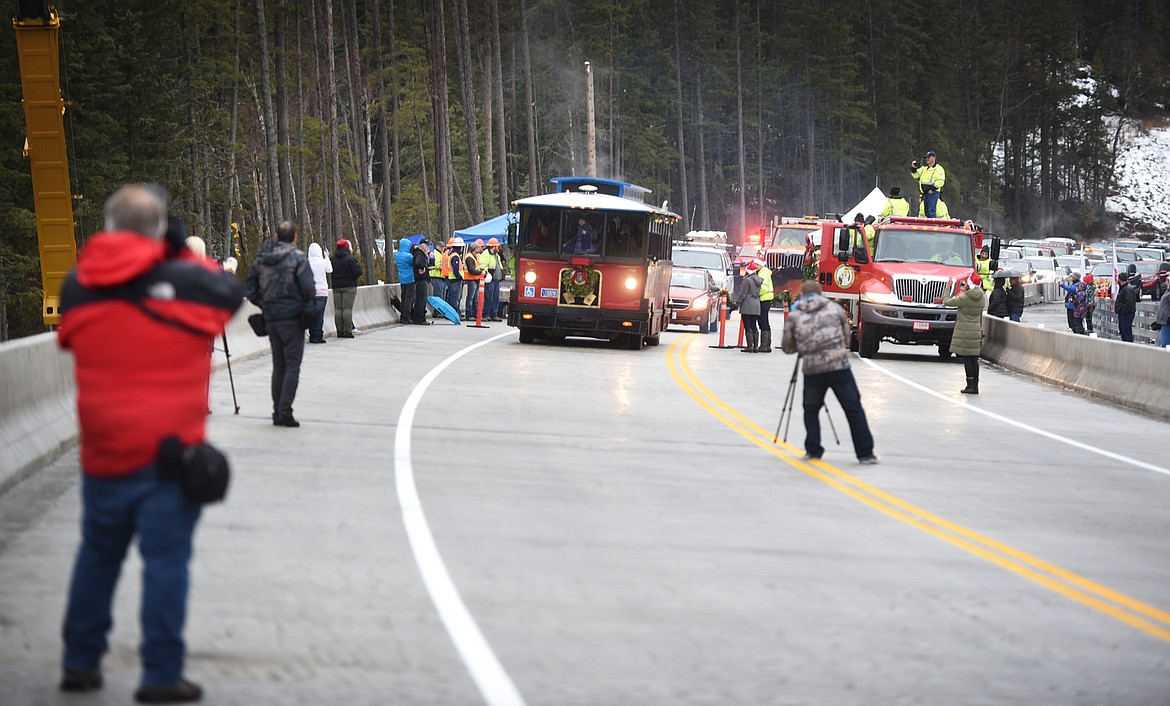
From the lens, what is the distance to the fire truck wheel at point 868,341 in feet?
102

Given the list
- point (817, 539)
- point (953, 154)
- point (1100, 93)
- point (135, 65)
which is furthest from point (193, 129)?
point (1100, 93)

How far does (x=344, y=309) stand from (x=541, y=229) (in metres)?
4.27

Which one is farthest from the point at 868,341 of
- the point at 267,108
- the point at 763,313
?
the point at 267,108

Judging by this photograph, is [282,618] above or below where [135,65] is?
below

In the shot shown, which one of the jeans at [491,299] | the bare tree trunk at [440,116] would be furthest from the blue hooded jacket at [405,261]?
the bare tree trunk at [440,116]

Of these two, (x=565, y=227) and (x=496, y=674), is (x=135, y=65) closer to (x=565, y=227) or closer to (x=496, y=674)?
(x=565, y=227)

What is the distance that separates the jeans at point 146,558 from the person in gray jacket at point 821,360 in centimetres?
906

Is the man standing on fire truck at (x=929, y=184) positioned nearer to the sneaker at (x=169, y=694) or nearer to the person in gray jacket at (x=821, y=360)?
the person in gray jacket at (x=821, y=360)

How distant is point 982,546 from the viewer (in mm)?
10359

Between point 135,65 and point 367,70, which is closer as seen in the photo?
point 135,65

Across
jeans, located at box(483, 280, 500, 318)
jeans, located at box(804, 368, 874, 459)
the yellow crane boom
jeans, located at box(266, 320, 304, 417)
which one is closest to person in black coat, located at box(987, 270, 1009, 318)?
jeans, located at box(483, 280, 500, 318)

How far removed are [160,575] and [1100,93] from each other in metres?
145

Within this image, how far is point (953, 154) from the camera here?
413ft

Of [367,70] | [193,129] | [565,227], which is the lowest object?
[565,227]
